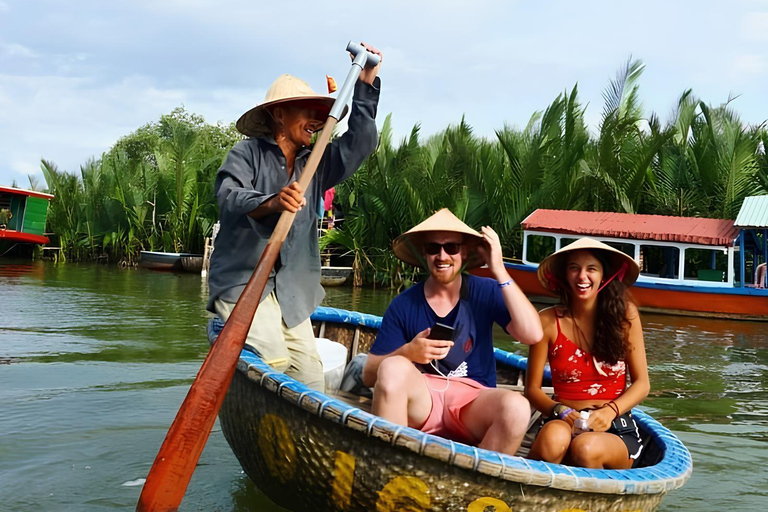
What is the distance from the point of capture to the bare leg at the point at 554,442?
2.80 meters

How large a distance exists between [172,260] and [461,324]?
15591 millimetres

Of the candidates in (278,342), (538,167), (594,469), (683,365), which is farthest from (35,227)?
(594,469)

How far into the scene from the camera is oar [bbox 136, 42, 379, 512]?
9.14ft

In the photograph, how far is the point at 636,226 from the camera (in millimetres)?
12609

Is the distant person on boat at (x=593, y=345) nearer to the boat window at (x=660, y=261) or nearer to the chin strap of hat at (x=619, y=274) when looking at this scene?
the chin strap of hat at (x=619, y=274)

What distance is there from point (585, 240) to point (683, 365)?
5386mm

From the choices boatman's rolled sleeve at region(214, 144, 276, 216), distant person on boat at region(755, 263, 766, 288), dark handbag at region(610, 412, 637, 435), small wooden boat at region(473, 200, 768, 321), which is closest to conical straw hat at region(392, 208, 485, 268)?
boatman's rolled sleeve at region(214, 144, 276, 216)

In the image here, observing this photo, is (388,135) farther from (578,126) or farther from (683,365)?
(683,365)

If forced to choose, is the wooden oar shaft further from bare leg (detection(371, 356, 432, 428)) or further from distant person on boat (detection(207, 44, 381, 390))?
bare leg (detection(371, 356, 432, 428))

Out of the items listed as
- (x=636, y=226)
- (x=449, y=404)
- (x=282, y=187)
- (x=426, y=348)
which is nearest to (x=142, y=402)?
(x=282, y=187)

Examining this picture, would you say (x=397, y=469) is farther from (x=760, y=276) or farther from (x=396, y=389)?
(x=760, y=276)

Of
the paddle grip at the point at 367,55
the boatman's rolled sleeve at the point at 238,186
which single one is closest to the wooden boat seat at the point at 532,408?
the boatman's rolled sleeve at the point at 238,186

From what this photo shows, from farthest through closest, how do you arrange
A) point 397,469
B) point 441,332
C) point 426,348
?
point 441,332, point 426,348, point 397,469

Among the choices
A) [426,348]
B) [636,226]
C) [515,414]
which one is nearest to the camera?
[515,414]
